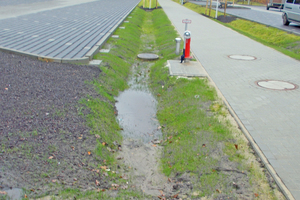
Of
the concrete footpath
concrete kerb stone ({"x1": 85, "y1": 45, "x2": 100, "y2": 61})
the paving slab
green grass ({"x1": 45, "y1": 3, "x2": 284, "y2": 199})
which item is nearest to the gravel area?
green grass ({"x1": 45, "y1": 3, "x2": 284, "y2": 199})

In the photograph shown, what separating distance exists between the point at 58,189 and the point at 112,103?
12.7 ft

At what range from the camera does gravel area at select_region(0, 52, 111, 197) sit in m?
4.10

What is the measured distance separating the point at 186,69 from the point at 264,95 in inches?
120

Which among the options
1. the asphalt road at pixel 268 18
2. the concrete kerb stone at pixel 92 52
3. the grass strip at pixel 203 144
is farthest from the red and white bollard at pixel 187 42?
the asphalt road at pixel 268 18

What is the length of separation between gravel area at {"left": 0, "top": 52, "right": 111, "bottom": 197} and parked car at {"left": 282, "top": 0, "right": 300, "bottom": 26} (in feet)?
52.2

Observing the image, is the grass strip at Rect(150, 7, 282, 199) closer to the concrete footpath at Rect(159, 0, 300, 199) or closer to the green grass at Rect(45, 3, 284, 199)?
the green grass at Rect(45, 3, 284, 199)

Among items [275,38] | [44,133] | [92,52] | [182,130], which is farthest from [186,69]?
[275,38]

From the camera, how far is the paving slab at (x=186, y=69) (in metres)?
9.21

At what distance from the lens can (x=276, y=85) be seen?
26.7 ft

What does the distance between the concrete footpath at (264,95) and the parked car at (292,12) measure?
6.35 meters

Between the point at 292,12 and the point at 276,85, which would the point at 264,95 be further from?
the point at 292,12

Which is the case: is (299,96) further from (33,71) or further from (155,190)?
(33,71)

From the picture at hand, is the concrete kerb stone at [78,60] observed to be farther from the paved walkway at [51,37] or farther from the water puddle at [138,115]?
the water puddle at [138,115]

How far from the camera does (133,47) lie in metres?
14.0
